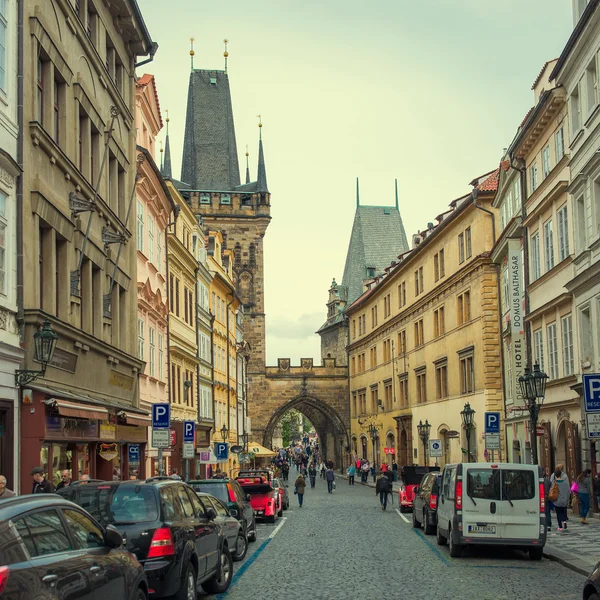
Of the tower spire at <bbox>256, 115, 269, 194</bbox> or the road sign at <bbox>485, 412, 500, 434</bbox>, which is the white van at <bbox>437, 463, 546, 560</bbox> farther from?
the tower spire at <bbox>256, 115, 269, 194</bbox>

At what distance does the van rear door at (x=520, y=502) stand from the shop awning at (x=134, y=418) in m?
10.4

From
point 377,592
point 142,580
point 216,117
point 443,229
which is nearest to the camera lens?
point 142,580

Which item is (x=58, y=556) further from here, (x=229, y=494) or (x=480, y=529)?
(x=229, y=494)

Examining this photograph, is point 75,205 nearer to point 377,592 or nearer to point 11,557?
point 377,592

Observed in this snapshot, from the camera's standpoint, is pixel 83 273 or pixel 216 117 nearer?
pixel 83 273

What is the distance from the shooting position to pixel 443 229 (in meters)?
53.4

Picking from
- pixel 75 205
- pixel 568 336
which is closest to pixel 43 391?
pixel 75 205

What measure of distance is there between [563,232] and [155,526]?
21658 millimetres

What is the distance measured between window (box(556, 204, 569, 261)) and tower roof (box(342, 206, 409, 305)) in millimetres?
72990

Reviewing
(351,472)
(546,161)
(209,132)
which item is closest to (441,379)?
(351,472)

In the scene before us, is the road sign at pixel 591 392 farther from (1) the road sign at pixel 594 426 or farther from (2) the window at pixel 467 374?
(2) the window at pixel 467 374

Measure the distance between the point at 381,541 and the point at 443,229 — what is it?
32.6 meters

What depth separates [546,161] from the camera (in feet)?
107

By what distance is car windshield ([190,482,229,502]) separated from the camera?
20.8 m
